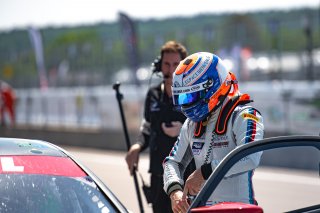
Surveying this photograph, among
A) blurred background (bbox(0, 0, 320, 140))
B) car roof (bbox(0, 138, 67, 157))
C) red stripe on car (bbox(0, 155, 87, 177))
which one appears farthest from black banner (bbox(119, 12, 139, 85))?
red stripe on car (bbox(0, 155, 87, 177))

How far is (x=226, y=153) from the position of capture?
4.39 meters

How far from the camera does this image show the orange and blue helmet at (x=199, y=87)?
14.3ft

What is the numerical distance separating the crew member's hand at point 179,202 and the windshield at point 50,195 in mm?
345

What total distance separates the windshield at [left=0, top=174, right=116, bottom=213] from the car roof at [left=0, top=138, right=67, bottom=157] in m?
0.26

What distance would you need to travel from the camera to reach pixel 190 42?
28312mm

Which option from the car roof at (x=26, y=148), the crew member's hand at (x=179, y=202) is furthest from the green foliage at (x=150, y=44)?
the crew member's hand at (x=179, y=202)

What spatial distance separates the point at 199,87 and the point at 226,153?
39 centimetres

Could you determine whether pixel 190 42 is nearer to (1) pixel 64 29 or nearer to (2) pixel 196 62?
(2) pixel 196 62

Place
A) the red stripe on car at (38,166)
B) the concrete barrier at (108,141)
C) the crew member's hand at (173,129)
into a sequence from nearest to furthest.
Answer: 1. the red stripe on car at (38,166)
2. the crew member's hand at (173,129)
3. the concrete barrier at (108,141)

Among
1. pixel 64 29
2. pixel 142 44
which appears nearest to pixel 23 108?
pixel 142 44

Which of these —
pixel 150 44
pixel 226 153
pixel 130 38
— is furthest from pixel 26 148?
pixel 150 44

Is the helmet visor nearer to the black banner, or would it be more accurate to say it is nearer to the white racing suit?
the white racing suit

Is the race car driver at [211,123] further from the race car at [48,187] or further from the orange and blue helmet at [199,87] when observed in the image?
the race car at [48,187]

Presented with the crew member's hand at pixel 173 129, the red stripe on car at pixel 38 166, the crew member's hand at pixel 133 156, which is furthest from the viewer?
the crew member's hand at pixel 133 156
